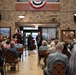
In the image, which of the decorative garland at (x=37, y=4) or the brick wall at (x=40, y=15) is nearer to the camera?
the decorative garland at (x=37, y=4)

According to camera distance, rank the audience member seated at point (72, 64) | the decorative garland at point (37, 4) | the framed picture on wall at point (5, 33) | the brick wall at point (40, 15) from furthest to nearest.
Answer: the framed picture on wall at point (5, 33) → the brick wall at point (40, 15) → the decorative garland at point (37, 4) → the audience member seated at point (72, 64)

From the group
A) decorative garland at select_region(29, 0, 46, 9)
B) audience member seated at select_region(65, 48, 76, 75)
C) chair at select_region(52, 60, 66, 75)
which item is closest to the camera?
audience member seated at select_region(65, 48, 76, 75)

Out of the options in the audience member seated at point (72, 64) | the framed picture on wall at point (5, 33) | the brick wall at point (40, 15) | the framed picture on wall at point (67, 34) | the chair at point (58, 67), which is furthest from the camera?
the framed picture on wall at point (5, 33)

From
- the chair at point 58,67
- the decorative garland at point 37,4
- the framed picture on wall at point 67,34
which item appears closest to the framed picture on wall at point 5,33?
the decorative garland at point 37,4

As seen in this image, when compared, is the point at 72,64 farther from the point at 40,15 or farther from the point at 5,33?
the point at 5,33

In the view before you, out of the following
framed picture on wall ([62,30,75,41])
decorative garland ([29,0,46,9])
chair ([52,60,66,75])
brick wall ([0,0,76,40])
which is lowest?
chair ([52,60,66,75])

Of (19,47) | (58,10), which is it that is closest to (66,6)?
(58,10)

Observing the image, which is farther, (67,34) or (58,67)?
(67,34)

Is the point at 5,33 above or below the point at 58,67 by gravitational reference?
above

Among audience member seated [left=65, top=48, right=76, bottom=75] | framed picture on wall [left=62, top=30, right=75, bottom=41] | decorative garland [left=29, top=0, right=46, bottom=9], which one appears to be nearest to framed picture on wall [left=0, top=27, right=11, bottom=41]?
decorative garland [left=29, top=0, right=46, bottom=9]

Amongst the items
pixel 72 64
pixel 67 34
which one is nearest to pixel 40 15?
pixel 67 34

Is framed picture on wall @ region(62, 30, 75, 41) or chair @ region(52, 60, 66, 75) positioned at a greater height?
framed picture on wall @ region(62, 30, 75, 41)

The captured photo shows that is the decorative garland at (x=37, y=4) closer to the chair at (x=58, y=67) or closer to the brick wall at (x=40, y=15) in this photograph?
the brick wall at (x=40, y=15)

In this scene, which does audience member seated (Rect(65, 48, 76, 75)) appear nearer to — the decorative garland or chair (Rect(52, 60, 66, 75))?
chair (Rect(52, 60, 66, 75))
